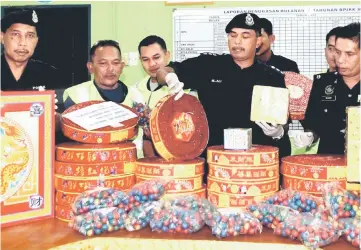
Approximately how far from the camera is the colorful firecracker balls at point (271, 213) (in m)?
1.55

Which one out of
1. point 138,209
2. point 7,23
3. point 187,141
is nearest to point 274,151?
point 187,141

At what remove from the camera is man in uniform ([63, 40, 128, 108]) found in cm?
275

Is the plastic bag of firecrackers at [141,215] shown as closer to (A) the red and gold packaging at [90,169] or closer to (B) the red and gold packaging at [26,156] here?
(A) the red and gold packaging at [90,169]

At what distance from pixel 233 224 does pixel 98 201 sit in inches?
19.8

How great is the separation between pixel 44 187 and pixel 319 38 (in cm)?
342

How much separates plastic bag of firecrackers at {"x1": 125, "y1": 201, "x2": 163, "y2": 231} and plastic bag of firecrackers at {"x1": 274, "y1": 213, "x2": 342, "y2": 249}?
0.44 meters

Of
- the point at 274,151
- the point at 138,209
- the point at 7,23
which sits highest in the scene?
the point at 7,23

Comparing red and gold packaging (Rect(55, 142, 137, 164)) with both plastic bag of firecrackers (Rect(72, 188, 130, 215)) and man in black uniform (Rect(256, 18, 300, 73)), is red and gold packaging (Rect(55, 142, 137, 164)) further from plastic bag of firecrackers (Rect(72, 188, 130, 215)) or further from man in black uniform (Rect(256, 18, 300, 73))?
man in black uniform (Rect(256, 18, 300, 73))

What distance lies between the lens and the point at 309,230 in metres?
1.43

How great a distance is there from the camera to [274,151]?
180 cm

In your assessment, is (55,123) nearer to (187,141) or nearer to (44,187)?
(44,187)

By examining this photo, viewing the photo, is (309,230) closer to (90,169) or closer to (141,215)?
(141,215)

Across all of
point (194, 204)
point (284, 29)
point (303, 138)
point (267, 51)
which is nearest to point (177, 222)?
point (194, 204)

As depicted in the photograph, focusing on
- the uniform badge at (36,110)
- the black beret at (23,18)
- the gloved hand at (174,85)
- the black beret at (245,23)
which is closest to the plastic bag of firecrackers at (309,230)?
the gloved hand at (174,85)
